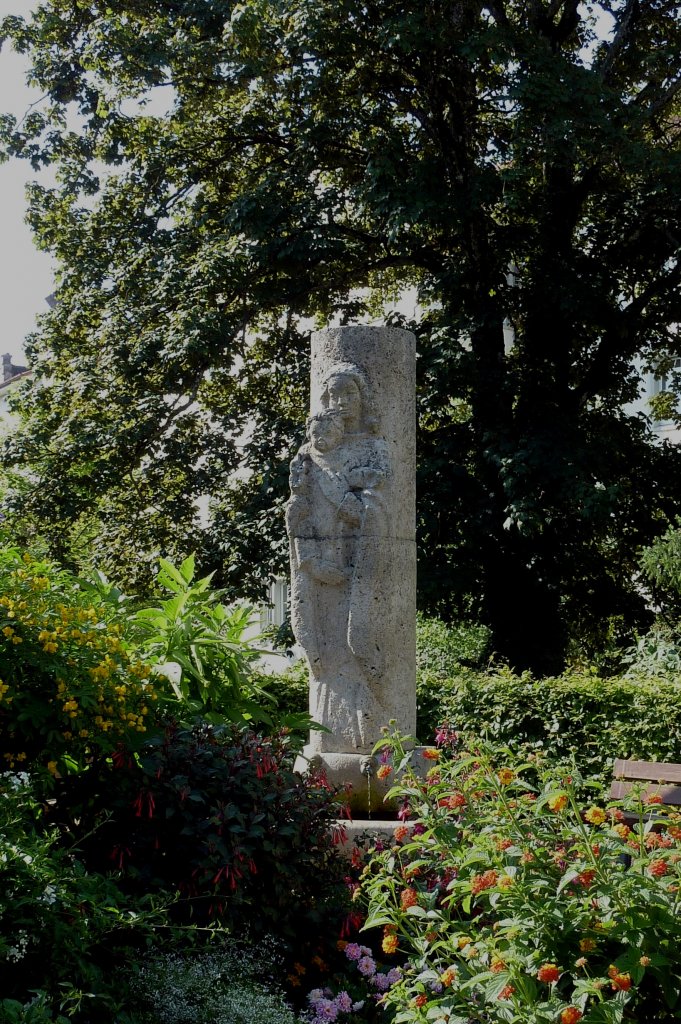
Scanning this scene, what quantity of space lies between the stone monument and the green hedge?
2.24 metres

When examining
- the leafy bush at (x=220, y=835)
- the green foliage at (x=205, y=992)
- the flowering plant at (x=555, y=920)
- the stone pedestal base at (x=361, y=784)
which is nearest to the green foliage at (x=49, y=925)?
the green foliage at (x=205, y=992)

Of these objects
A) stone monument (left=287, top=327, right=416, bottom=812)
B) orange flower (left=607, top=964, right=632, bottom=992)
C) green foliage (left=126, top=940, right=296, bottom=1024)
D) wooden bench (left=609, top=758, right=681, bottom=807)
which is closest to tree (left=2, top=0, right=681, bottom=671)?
stone monument (left=287, top=327, right=416, bottom=812)

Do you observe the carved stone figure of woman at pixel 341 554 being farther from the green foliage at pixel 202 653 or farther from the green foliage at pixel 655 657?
the green foliage at pixel 655 657

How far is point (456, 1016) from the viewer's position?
3025 millimetres

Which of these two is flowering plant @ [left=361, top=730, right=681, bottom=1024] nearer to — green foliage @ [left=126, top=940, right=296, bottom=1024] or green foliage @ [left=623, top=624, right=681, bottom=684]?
green foliage @ [left=126, top=940, right=296, bottom=1024]

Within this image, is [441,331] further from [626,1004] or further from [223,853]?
[626,1004]

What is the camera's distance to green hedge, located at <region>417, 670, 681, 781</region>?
810 cm

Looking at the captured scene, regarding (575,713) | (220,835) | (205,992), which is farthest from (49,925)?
(575,713)

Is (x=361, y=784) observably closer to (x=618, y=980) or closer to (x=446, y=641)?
(x=618, y=980)

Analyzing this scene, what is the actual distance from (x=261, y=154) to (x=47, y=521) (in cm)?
502

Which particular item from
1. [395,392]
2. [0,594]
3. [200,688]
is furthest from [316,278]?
[0,594]

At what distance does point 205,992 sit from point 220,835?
2.20 ft

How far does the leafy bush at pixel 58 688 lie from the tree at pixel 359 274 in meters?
7.01

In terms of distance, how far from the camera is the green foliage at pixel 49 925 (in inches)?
125
